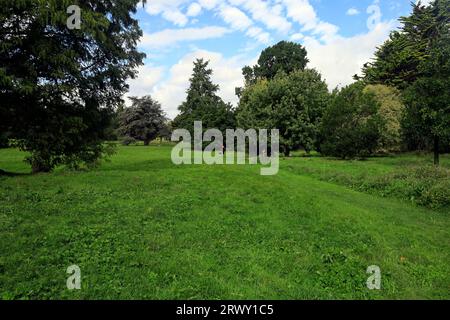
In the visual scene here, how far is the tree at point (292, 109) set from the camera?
117 feet

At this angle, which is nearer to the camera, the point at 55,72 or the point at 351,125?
the point at 55,72

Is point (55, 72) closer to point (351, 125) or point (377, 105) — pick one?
point (351, 125)

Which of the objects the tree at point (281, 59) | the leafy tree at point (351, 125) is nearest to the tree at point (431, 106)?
the leafy tree at point (351, 125)

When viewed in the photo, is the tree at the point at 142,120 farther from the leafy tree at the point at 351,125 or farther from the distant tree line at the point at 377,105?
the leafy tree at the point at 351,125

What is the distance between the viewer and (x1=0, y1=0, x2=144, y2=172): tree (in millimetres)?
12344

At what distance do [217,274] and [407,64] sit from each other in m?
46.9

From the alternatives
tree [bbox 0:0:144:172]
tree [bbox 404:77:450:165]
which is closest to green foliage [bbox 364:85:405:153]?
tree [bbox 404:77:450:165]

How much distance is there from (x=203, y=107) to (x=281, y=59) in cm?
2196

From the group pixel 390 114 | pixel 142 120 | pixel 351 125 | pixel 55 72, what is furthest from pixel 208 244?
pixel 142 120

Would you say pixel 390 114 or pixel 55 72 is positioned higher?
pixel 390 114

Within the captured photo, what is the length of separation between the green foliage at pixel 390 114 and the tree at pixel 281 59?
79.2 ft

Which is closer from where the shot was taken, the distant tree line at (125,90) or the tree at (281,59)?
the distant tree line at (125,90)

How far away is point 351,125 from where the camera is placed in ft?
111

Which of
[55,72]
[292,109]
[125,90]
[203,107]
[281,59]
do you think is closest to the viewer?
[55,72]
